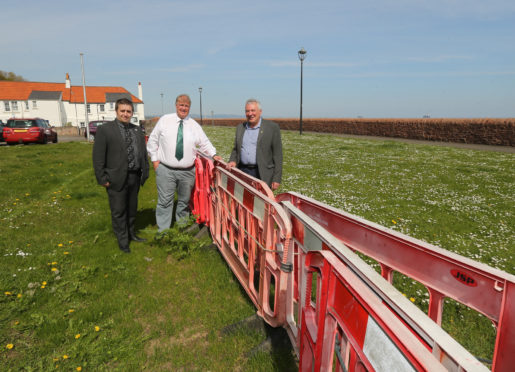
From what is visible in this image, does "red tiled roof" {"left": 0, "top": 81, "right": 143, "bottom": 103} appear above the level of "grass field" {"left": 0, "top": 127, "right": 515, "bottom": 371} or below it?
above

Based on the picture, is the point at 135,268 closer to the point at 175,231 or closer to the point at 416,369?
the point at 175,231

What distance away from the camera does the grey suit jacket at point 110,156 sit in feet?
15.2

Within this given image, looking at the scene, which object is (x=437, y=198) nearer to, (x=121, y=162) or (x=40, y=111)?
(x=121, y=162)

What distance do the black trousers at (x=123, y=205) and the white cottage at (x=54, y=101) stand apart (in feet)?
213

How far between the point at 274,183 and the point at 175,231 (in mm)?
1722

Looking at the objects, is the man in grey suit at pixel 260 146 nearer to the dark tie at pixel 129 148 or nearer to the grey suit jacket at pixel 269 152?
the grey suit jacket at pixel 269 152

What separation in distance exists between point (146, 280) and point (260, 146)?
8.29 ft

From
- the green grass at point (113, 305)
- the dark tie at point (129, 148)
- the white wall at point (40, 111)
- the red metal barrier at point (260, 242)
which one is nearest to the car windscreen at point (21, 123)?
the green grass at point (113, 305)

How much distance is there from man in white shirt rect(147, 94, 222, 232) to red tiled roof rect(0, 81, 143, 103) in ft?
244

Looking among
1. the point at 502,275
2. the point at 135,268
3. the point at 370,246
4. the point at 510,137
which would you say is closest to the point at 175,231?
the point at 135,268

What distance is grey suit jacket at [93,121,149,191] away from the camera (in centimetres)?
464

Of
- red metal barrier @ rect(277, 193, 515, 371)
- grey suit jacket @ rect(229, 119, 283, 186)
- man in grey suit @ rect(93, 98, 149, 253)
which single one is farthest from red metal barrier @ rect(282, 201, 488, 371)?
man in grey suit @ rect(93, 98, 149, 253)

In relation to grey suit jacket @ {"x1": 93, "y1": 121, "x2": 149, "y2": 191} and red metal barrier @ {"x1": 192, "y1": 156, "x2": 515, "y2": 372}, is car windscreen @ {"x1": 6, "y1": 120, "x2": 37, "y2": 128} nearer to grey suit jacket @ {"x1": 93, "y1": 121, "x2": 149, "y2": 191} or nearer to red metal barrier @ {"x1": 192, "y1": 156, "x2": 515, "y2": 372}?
grey suit jacket @ {"x1": 93, "y1": 121, "x2": 149, "y2": 191}

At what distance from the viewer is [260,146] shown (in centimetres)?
511
